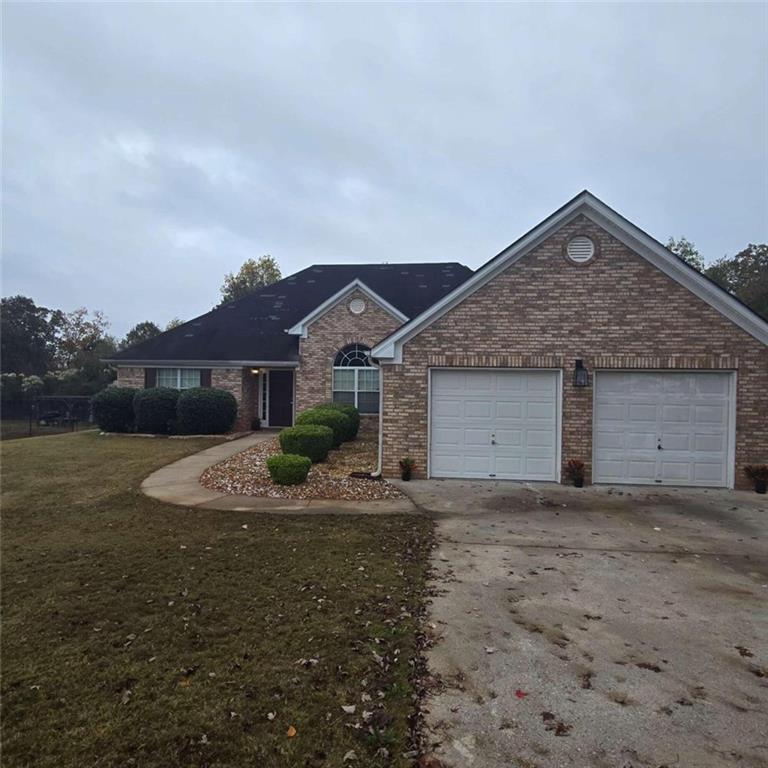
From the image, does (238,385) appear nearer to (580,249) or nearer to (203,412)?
(203,412)

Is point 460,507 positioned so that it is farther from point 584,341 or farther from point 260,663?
point 260,663

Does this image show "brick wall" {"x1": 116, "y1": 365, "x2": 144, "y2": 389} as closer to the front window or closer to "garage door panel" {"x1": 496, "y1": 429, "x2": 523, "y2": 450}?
the front window

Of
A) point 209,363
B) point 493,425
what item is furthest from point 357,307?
point 493,425

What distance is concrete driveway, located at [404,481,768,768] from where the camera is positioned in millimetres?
2699

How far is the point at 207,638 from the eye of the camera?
3.68 metres

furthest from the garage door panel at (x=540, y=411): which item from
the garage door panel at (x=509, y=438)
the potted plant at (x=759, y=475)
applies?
the potted plant at (x=759, y=475)

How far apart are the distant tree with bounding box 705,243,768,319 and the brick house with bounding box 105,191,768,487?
70.8 ft

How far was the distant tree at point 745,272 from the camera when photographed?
26641 millimetres

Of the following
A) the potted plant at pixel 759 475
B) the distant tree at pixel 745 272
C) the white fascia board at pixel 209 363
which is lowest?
the potted plant at pixel 759 475

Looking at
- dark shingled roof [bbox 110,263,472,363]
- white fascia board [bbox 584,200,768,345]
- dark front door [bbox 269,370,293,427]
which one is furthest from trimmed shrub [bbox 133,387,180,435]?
white fascia board [bbox 584,200,768,345]

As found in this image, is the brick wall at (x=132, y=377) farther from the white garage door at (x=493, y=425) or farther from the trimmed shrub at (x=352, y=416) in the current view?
the white garage door at (x=493, y=425)

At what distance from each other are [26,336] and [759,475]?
48.9 meters

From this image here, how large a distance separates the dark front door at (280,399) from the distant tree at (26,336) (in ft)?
101

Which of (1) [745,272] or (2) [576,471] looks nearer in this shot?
Result: (2) [576,471]
